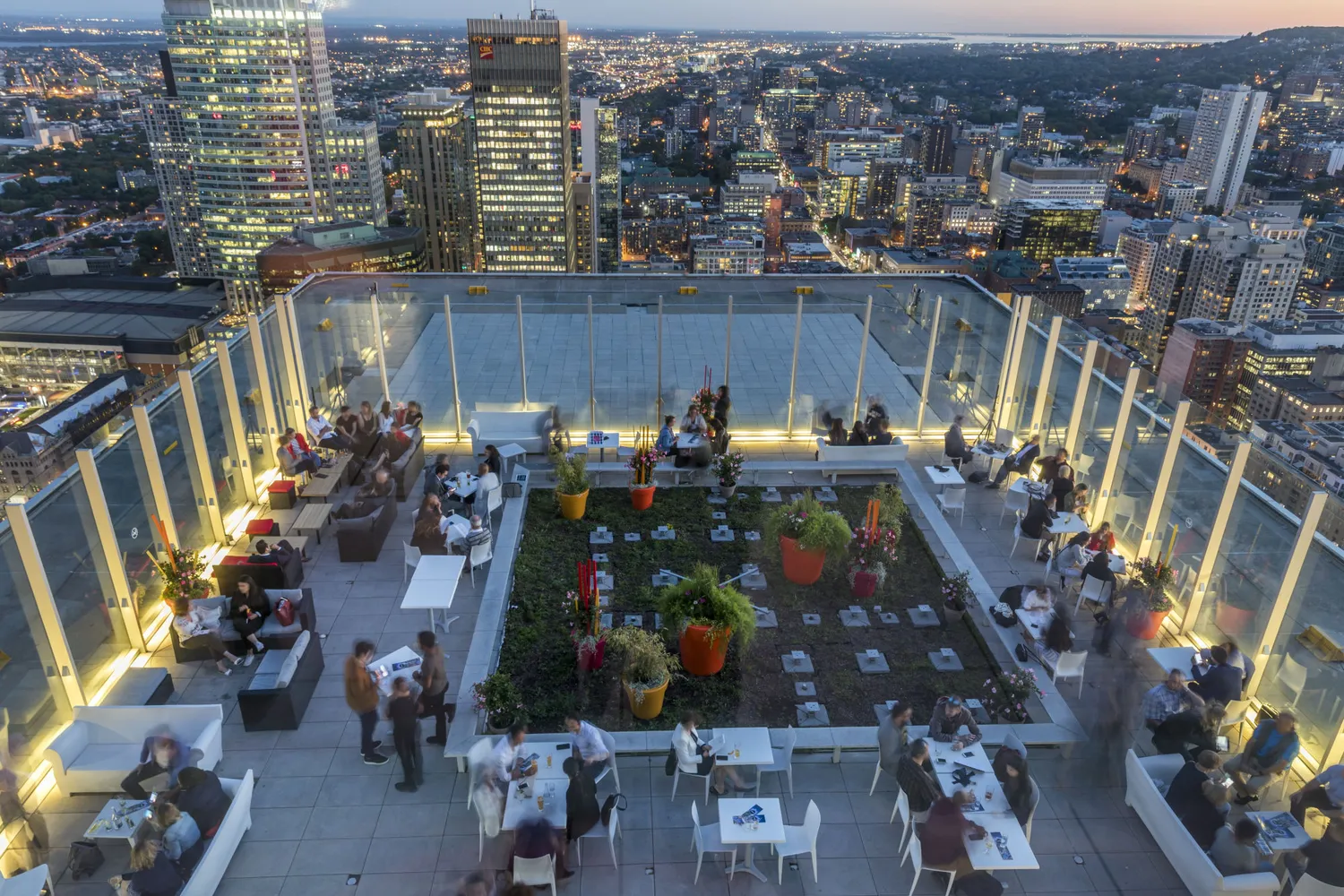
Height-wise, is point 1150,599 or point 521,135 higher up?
point 1150,599

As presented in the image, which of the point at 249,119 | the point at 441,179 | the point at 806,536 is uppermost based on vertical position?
the point at 249,119

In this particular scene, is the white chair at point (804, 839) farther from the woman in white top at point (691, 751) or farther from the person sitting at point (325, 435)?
the person sitting at point (325, 435)

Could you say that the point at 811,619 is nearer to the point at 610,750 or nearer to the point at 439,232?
the point at 610,750

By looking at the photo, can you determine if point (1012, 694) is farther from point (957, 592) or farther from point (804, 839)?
point (804, 839)

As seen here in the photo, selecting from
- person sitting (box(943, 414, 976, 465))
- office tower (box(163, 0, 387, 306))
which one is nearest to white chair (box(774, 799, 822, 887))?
person sitting (box(943, 414, 976, 465))

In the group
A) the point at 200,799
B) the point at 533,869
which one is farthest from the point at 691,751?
the point at 200,799

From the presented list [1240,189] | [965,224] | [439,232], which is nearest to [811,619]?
[439,232]
